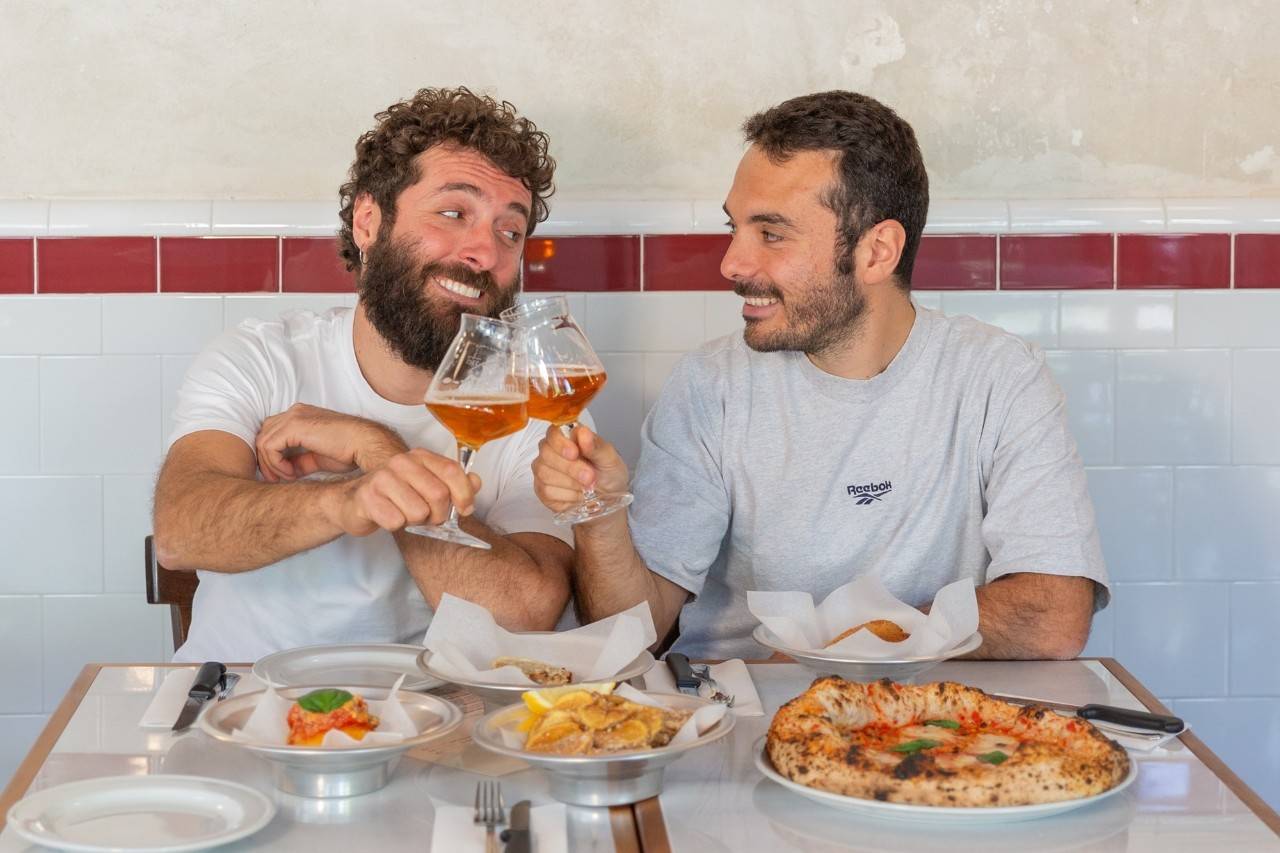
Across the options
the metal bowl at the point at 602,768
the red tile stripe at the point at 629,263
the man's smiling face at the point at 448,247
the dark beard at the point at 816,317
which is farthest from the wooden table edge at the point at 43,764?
the red tile stripe at the point at 629,263

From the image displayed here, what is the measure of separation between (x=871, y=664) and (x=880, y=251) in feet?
3.07

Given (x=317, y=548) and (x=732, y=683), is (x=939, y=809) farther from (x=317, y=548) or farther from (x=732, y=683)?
(x=317, y=548)

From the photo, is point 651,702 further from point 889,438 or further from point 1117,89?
point 1117,89

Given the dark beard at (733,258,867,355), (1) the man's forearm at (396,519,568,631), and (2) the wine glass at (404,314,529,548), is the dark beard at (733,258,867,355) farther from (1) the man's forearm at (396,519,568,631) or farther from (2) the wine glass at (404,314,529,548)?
(2) the wine glass at (404,314,529,548)

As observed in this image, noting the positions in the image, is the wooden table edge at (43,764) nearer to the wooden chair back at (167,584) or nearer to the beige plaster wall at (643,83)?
the wooden chair back at (167,584)

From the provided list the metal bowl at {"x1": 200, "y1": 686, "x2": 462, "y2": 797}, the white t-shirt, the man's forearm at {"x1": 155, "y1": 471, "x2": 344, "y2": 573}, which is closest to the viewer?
the metal bowl at {"x1": 200, "y1": 686, "x2": 462, "y2": 797}

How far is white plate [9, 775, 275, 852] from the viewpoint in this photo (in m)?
1.12

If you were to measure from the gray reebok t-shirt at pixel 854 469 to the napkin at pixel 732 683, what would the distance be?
50cm

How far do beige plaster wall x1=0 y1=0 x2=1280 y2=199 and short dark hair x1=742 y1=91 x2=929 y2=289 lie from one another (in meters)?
0.45

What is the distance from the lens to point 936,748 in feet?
4.17

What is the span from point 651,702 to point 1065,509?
989 mm

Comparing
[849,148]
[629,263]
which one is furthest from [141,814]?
[629,263]

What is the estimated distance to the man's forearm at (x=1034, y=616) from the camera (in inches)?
74.8

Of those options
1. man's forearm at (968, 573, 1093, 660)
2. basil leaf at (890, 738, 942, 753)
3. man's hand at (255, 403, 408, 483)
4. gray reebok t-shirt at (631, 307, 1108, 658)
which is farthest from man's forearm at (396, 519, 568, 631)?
basil leaf at (890, 738, 942, 753)
